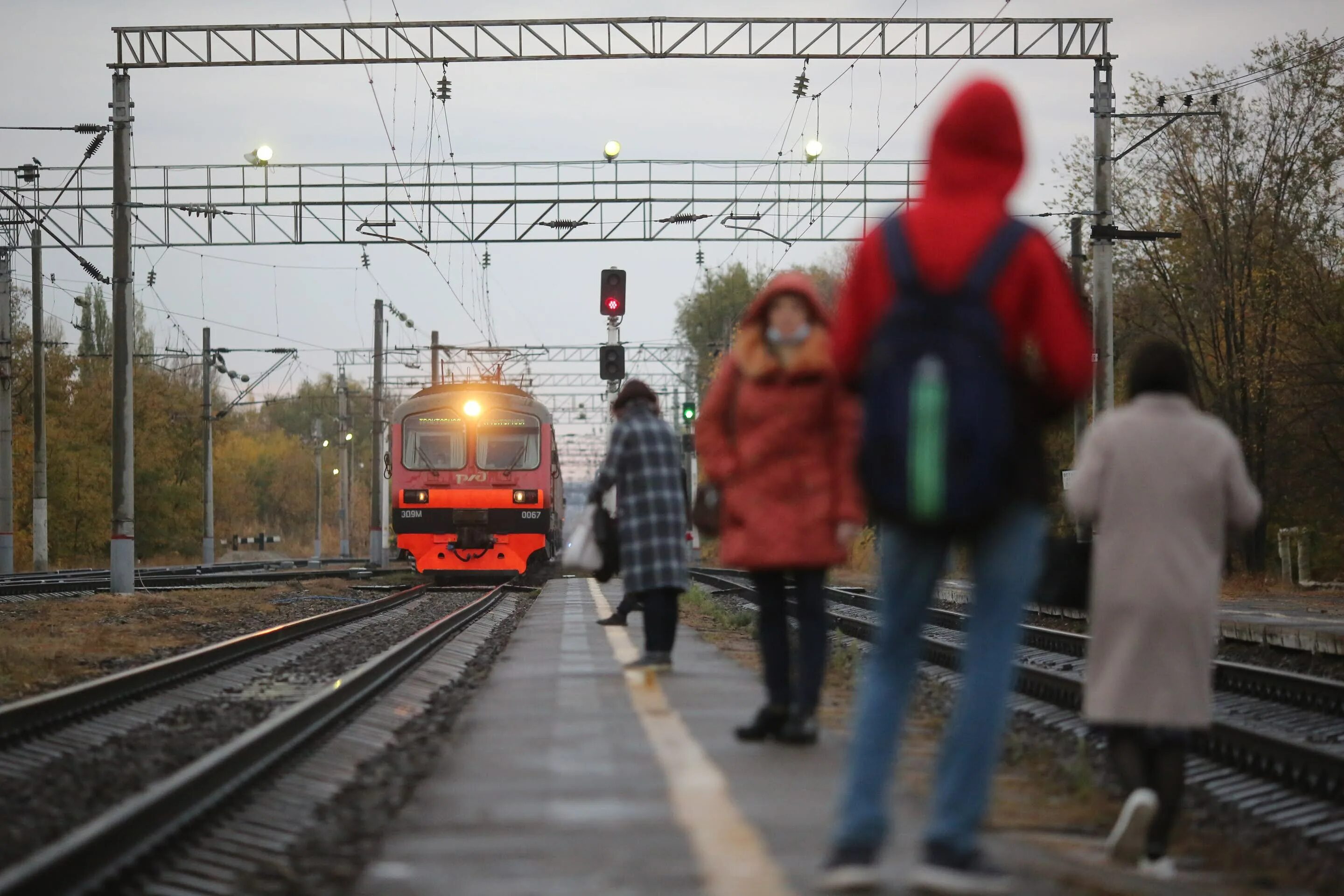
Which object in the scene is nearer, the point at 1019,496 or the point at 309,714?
the point at 1019,496

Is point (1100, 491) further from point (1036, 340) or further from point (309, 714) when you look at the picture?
point (309, 714)

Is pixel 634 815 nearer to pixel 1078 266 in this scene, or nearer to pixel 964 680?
pixel 964 680

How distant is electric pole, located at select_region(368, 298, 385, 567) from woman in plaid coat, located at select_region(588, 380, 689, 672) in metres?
30.6

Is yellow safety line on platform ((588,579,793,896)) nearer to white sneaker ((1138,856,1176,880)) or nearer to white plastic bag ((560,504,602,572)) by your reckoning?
white sneaker ((1138,856,1176,880))

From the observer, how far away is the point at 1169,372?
5.64 m

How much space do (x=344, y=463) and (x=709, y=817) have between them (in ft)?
224

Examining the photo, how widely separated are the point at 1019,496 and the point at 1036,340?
415 mm

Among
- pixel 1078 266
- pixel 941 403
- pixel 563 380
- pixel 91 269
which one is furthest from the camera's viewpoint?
pixel 563 380

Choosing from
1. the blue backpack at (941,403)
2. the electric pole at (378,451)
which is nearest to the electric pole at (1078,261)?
the electric pole at (378,451)

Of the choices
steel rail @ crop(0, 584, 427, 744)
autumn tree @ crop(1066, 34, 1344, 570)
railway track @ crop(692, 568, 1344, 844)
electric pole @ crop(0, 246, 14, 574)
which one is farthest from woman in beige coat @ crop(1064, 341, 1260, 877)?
electric pole @ crop(0, 246, 14, 574)

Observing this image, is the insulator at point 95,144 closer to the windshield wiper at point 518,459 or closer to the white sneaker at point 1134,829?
the windshield wiper at point 518,459

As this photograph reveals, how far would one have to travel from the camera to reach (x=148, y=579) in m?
35.4

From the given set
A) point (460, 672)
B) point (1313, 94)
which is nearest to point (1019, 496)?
point (460, 672)

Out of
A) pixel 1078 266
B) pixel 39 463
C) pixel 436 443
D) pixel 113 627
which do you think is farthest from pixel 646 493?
pixel 39 463
